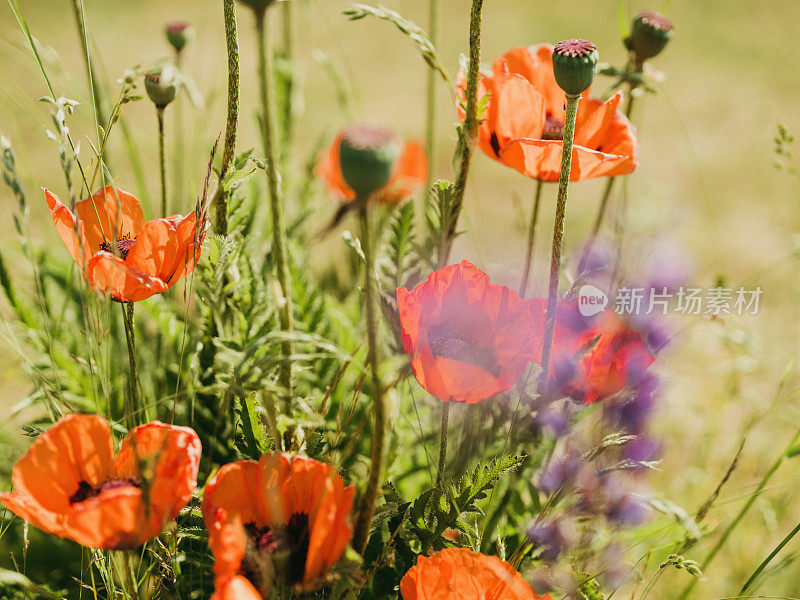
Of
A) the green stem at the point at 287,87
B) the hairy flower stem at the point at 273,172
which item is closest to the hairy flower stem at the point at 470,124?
the hairy flower stem at the point at 273,172

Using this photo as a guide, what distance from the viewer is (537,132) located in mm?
466

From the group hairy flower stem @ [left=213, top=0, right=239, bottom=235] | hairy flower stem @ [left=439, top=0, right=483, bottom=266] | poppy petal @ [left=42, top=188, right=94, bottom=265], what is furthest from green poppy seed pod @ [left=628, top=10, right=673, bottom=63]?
poppy petal @ [left=42, top=188, right=94, bottom=265]

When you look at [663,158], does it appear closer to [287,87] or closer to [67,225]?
[287,87]

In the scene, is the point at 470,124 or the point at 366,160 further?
the point at 470,124

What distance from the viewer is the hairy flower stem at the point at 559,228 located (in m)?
0.36

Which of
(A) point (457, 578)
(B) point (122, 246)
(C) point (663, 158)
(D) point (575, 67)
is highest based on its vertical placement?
(D) point (575, 67)

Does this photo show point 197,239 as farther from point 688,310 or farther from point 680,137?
point 680,137

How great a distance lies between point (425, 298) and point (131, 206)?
181mm

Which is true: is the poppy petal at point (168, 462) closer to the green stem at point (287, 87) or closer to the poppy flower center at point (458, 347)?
the poppy flower center at point (458, 347)

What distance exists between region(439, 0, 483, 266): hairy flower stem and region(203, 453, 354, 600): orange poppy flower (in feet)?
0.56

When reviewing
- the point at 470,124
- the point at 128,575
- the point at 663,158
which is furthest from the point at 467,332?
the point at 663,158

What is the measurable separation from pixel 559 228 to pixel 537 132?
0.10 m

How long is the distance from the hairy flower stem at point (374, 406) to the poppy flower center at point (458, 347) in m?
A: 0.10

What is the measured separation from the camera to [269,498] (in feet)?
1.12
